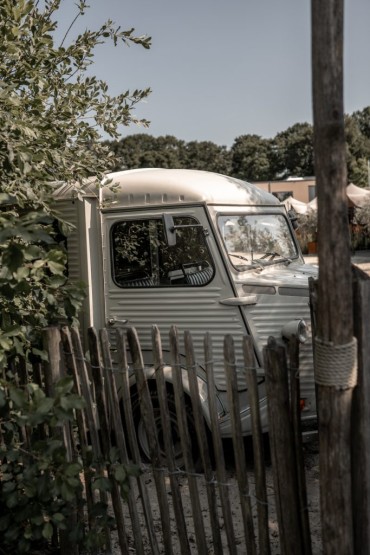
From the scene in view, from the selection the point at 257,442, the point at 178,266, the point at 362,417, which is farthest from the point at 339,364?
the point at 178,266

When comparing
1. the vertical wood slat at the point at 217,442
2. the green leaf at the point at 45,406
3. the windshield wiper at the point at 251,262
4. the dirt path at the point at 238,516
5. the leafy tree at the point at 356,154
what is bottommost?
the dirt path at the point at 238,516

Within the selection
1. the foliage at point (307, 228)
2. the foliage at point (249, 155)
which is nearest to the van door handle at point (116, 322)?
the foliage at point (307, 228)

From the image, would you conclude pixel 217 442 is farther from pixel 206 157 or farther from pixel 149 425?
pixel 206 157

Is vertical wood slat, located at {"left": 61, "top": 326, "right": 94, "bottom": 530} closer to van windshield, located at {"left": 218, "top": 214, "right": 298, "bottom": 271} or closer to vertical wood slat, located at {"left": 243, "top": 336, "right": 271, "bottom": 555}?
vertical wood slat, located at {"left": 243, "top": 336, "right": 271, "bottom": 555}

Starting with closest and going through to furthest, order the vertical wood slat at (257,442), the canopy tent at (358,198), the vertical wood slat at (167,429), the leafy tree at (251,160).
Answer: the vertical wood slat at (257,442) → the vertical wood slat at (167,429) → the canopy tent at (358,198) → the leafy tree at (251,160)

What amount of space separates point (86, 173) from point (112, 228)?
0.66 meters

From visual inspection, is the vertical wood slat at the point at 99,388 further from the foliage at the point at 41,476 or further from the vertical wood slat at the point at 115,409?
the foliage at the point at 41,476

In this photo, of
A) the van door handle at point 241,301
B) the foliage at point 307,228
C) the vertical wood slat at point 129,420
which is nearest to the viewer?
the vertical wood slat at point 129,420

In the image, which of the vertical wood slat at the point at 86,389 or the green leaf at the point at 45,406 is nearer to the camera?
the green leaf at the point at 45,406

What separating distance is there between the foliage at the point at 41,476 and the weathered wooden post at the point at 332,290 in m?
1.09

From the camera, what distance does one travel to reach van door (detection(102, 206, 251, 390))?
16.5 feet

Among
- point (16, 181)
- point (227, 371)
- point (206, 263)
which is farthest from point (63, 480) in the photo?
point (206, 263)

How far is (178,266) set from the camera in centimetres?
521

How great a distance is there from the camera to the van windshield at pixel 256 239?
207 inches
